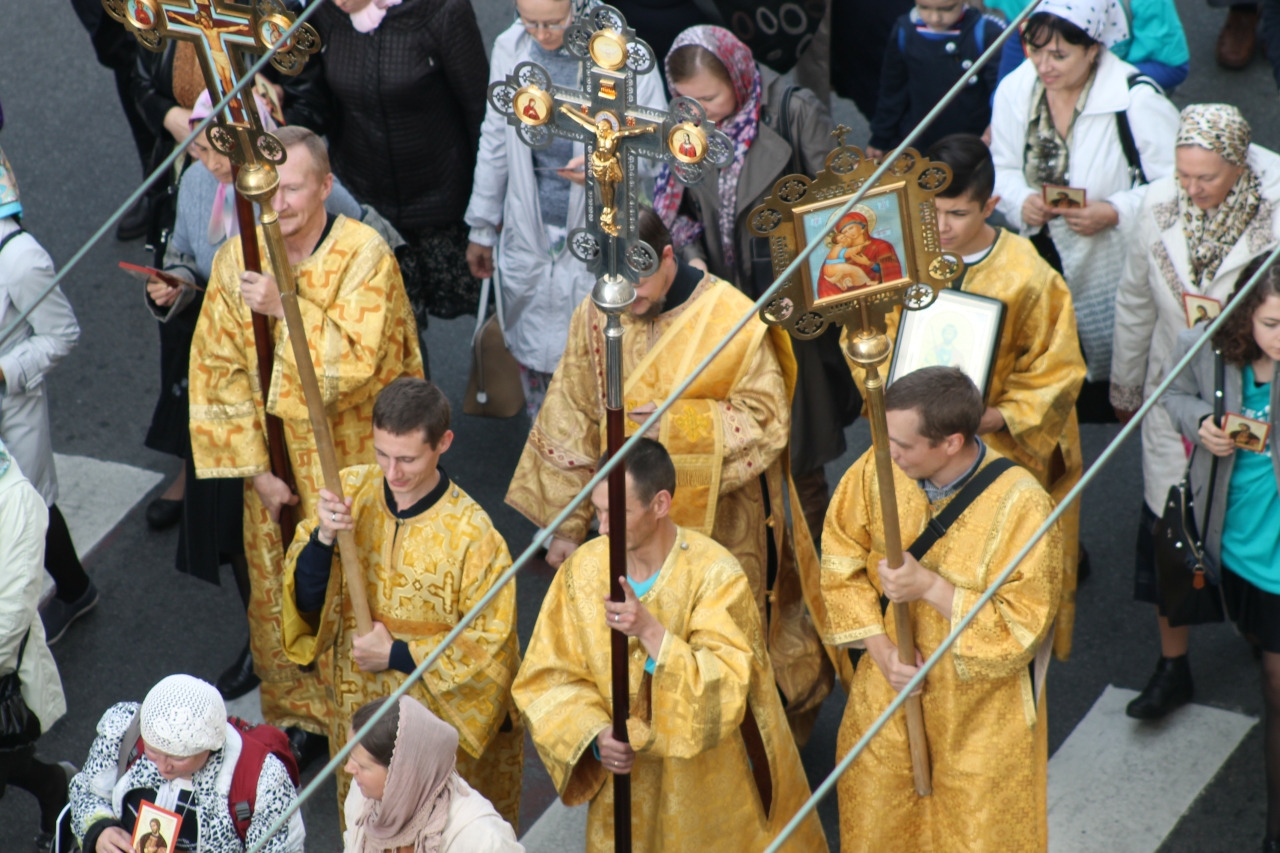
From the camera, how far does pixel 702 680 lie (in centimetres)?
379

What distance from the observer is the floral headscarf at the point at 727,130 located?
5219mm

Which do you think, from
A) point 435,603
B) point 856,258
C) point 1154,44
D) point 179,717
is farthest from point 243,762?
point 1154,44

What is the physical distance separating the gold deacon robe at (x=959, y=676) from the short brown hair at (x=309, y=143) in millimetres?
1767

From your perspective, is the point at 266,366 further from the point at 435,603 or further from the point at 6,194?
the point at 6,194

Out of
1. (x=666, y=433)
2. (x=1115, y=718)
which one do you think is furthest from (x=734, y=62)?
(x=1115, y=718)

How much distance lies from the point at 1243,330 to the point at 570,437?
1844 mm

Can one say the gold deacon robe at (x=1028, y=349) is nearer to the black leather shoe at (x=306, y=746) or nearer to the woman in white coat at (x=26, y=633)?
the black leather shoe at (x=306, y=746)

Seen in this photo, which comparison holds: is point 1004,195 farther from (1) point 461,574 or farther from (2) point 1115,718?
(1) point 461,574

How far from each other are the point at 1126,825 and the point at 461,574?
7.02 ft

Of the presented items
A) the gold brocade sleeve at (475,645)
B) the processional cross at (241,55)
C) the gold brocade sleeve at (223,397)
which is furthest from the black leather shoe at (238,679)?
the processional cross at (241,55)

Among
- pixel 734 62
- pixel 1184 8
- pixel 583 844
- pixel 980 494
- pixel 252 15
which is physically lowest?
pixel 583 844

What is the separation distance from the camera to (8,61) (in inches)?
368

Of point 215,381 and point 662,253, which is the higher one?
point 662,253

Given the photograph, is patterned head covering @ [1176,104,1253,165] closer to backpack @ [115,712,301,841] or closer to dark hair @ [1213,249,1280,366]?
dark hair @ [1213,249,1280,366]
